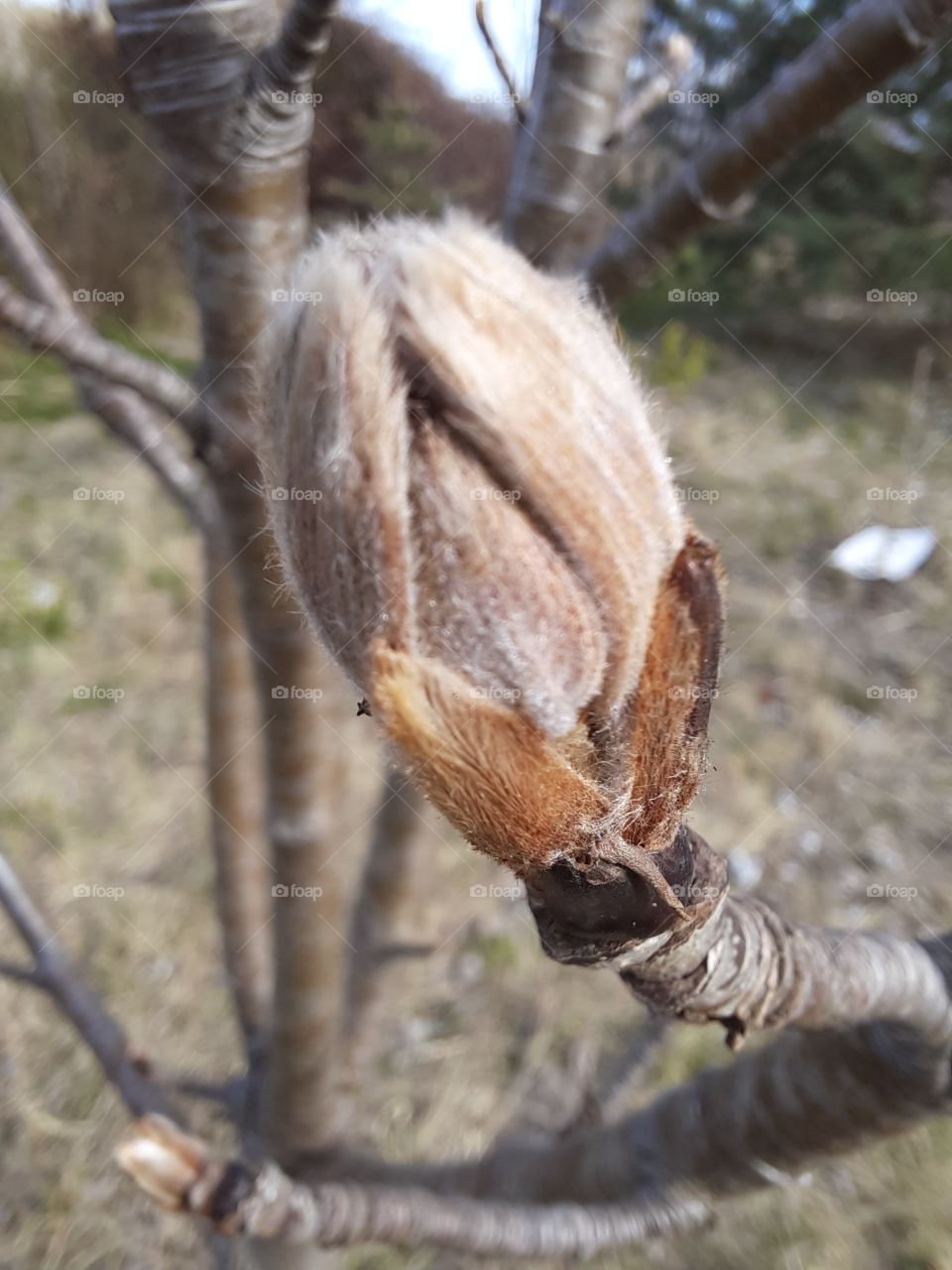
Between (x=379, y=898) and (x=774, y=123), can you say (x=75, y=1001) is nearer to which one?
(x=379, y=898)

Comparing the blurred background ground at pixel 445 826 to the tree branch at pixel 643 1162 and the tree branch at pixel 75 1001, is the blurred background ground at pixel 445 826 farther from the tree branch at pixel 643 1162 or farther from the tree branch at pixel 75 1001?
the tree branch at pixel 75 1001

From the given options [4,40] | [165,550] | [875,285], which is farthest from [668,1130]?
[4,40]

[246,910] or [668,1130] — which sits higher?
[668,1130]

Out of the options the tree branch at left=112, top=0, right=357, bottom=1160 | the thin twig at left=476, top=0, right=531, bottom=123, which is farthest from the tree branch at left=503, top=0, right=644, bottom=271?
the tree branch at left=112, top=0, right=357, bottom=1160

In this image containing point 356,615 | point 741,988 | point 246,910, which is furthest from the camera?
point 246,910

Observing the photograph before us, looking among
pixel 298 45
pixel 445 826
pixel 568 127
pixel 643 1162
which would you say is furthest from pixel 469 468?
pixel 445 826

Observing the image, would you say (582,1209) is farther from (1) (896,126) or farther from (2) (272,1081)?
(1) (896,126)

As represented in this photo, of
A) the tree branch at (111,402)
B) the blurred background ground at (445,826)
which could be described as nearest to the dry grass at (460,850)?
the blurred background ground at (445,826)
